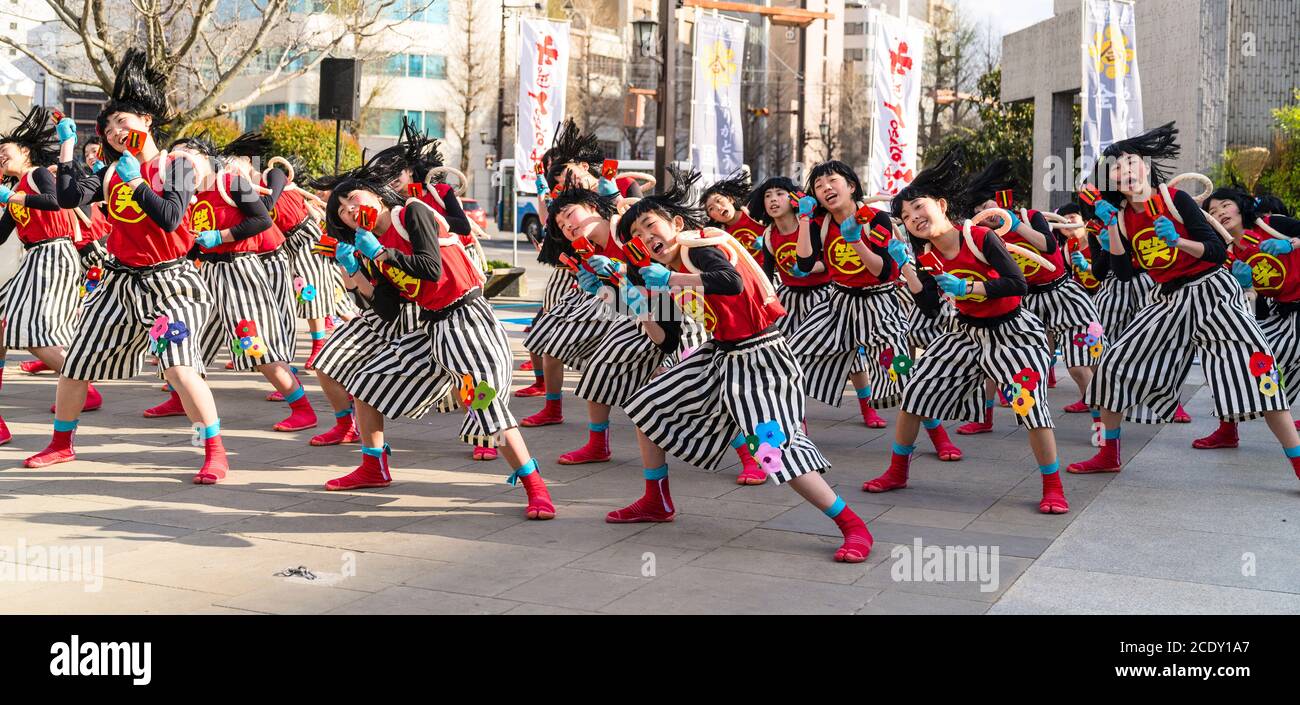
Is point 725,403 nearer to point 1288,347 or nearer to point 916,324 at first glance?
point 916,324

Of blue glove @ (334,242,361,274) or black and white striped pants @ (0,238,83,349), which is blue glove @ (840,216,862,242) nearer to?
blue glove @ (334,242,361,274)

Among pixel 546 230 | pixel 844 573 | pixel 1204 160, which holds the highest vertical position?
pixel 1204 160

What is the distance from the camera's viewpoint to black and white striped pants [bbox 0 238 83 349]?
8.00 meters

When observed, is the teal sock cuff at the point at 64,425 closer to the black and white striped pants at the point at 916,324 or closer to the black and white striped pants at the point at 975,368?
the black and white striped pants at the point at 975,368

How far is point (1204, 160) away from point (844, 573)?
13.6 m

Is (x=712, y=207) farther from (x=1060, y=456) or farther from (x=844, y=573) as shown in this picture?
(x=844, y=573)

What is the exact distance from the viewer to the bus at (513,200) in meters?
34.4

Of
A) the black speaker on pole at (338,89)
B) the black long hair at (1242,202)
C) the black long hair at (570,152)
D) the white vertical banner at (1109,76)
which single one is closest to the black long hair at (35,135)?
the black long hair at (570,152)

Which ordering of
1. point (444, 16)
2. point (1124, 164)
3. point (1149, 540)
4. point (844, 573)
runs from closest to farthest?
point (844, 573) < point (1149, 540) < point (1124, 164) < point (444, 16)

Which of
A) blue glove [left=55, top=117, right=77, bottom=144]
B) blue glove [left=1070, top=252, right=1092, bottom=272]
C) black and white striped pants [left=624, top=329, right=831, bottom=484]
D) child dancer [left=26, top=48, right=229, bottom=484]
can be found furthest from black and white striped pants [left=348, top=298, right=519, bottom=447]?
blue glove [left=1070, top=252, right=1092, bottom=272]

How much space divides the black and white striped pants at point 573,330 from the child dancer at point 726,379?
85.4 inches

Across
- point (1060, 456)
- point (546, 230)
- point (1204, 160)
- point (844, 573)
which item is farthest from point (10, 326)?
point (1204, 160)

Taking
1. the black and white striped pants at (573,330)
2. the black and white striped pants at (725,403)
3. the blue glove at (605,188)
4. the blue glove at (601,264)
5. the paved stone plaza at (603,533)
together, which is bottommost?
the paved stone plaza at (603,533)

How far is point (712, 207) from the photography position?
29.0 feet
